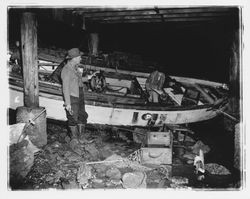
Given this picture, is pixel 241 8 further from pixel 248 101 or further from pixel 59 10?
pixel 59 10

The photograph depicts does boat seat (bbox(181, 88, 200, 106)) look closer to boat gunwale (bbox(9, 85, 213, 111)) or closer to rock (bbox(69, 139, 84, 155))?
boat gunwale (bbox(9, 85, 213, 111))

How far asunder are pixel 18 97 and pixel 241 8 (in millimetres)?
5547

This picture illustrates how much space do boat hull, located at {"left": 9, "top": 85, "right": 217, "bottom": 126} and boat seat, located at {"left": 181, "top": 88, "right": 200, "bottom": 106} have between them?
87cm

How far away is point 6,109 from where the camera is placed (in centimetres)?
370

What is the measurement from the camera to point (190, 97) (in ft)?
29.6

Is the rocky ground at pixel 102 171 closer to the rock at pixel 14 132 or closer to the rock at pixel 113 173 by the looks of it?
the rock at pixel 113 173

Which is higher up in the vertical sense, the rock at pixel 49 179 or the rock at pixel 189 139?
the rock at pixel 49 179

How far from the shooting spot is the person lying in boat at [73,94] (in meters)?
5.24

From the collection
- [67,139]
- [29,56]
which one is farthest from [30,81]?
[67,139]

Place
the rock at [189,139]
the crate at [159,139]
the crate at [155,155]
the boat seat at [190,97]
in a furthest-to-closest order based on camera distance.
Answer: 1. the boat seat at [190,97]
2. the rock at [189,139]
3. the crate at [159,139]
4. the crate at [155,155]

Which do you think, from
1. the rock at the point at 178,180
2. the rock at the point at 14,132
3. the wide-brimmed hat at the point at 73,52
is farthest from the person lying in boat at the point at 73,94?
the rock at the point at 178,180

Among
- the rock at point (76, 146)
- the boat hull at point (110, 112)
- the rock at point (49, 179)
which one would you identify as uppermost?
the boat hull at point (110, 112)

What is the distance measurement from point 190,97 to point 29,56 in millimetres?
6234
